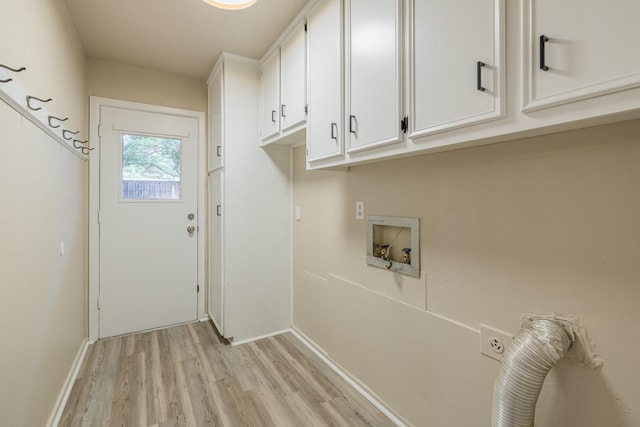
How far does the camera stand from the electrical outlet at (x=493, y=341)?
119cm

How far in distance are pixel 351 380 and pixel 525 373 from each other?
1.35m

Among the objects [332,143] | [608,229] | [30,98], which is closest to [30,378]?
[30,98]

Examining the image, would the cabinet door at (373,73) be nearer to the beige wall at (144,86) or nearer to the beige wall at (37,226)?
the beige wall at (37,226)

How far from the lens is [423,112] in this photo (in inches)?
46.9

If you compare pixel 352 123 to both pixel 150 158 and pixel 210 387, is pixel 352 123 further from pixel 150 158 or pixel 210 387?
pixel 150 158

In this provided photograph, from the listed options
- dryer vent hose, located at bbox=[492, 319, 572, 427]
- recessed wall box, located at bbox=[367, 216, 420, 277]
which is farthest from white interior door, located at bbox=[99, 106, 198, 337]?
dryer vent hose, located at bbox=[492, 319, 572, 427]

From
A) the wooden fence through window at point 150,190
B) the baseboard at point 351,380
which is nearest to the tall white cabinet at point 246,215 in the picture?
the baseboard at point 351,380

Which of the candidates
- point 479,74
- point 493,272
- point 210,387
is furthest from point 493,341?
point 210,387

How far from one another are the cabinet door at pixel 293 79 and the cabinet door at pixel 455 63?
96cm

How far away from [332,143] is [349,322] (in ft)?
4.02

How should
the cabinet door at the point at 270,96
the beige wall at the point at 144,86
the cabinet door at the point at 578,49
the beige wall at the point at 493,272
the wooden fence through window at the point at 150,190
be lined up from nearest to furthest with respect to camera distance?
the cabinet door at the point at 578,49
the beige wall at the point at 493,272
the cabinet door at the point at 270,96
the beige wall at the point at 144,86
the wooden fence through window at the point at 150,190

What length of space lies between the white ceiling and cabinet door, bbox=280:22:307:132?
0.14 m

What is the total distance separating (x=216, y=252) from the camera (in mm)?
2824

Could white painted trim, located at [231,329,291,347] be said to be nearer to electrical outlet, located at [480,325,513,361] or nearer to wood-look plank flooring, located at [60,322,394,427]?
wood-look plank flooring, located at [60,322,394,427]
